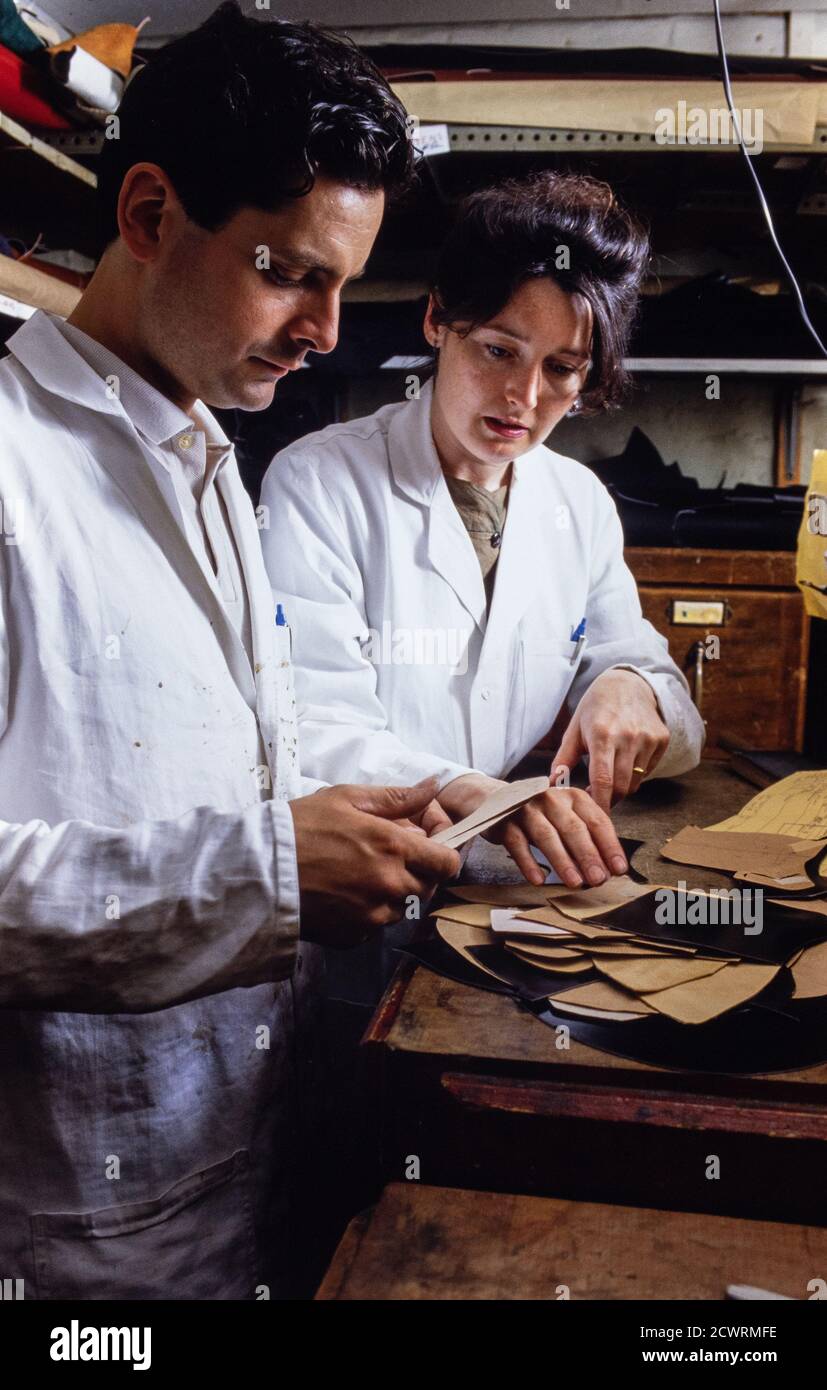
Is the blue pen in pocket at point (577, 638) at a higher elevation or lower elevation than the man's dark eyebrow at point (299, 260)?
lower

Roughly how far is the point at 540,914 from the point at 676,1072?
24 cm

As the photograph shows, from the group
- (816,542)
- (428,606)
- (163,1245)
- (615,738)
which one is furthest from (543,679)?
(163,1245)

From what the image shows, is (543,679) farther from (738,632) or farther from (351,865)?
(351,865)

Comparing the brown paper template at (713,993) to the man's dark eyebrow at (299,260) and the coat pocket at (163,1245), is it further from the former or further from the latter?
the man's dark eyebrow at (299,260)

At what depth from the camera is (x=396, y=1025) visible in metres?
0.73

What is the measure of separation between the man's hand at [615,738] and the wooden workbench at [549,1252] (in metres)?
0.68

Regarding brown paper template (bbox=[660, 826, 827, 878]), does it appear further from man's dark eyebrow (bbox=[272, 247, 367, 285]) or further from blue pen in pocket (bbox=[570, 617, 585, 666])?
man's dark eyebrow (bbox=[272, 247, 367, 285])

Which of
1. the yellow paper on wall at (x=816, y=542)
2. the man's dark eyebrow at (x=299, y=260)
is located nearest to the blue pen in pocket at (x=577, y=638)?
the yellow paper on wall at (x=816, y=542)

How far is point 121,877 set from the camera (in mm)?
711

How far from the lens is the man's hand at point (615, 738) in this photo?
1.28 meters

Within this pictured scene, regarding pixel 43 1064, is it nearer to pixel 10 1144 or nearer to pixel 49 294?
pixel 10 1144

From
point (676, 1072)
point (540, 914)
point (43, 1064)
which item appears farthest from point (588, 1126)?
point (43, 1064)

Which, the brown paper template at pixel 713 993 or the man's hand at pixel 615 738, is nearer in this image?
the brown paper template at pixel 713 993
